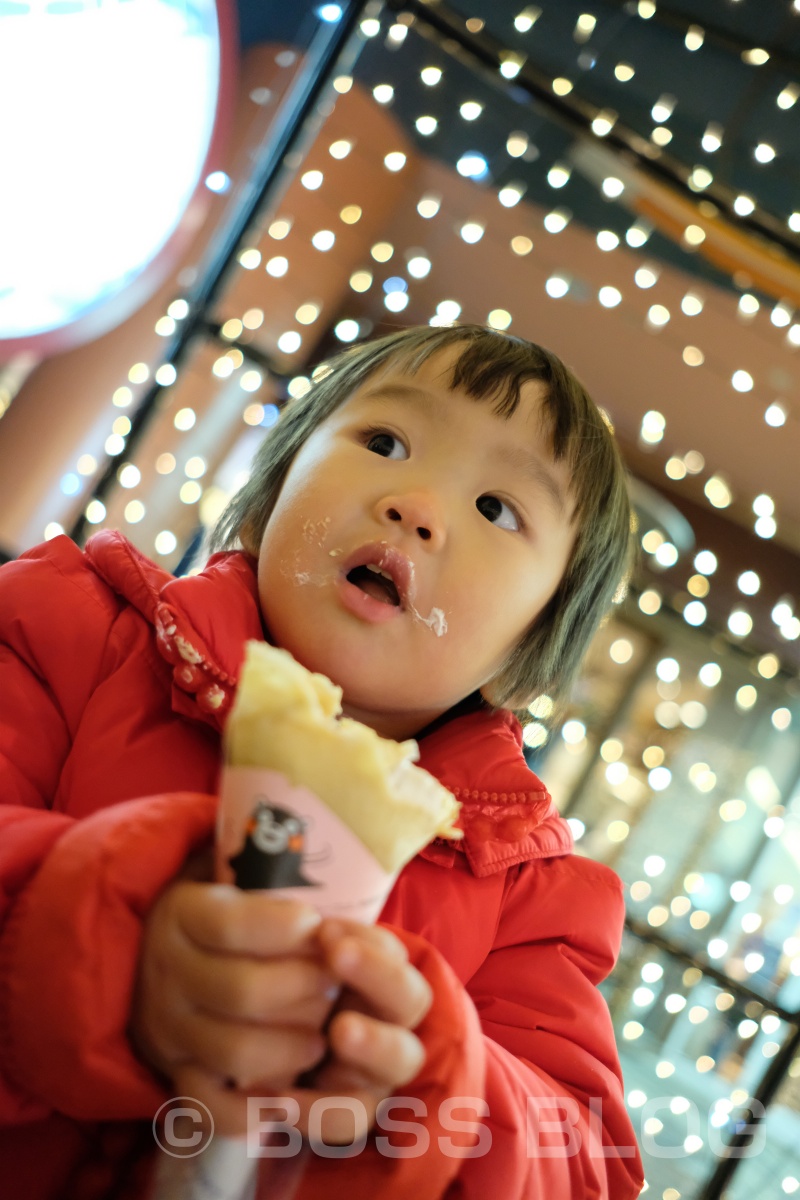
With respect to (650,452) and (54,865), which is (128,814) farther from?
(650,452)

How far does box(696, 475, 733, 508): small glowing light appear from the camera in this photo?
253cm

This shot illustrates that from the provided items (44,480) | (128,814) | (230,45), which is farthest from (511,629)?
(44,480)

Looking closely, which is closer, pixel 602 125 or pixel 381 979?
pixel 381 979

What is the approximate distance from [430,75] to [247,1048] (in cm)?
212

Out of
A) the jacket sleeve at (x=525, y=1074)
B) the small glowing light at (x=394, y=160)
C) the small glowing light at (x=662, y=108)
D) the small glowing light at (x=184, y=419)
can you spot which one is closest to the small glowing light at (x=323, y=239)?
the small glowing light at (x=394, y=160)

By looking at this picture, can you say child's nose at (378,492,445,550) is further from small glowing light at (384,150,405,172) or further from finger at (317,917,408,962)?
small glowing light at (384,150,405,172)

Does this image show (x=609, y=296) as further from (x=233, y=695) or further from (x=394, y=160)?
(x=233, y=695)

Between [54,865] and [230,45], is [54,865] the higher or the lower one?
the lower one

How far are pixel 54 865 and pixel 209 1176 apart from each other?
0.58ft

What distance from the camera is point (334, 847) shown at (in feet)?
1.45

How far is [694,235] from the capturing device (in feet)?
6.76

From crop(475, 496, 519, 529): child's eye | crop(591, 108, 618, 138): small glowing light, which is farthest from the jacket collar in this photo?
crop(591, 108, 618, 138): small glowing light

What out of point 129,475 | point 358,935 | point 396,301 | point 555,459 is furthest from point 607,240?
point 358,935

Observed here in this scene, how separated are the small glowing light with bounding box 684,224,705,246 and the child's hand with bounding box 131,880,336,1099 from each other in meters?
1.98
